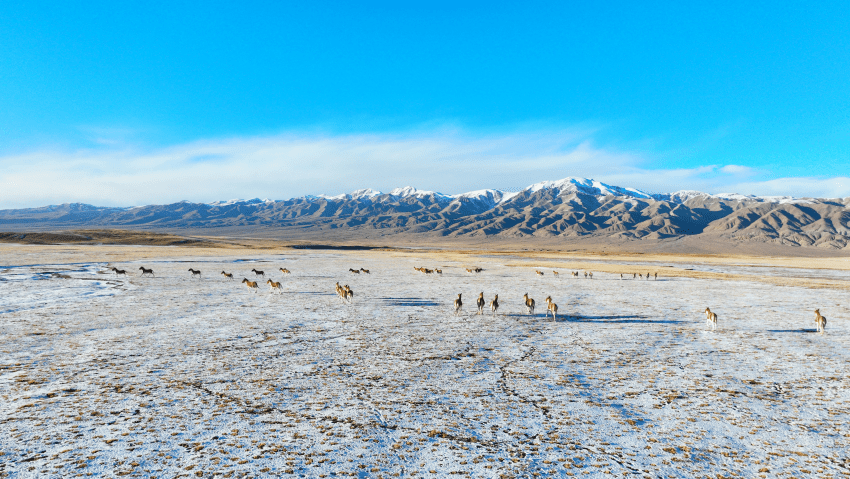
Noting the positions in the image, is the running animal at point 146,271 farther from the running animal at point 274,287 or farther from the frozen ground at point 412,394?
the frozen ground at point 412,394

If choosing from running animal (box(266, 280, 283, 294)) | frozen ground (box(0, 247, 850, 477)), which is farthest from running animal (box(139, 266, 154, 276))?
frozen ground (box(0, 247, 850, 477))

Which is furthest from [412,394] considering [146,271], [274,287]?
[146,271]

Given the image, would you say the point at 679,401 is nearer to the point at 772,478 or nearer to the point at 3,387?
the point at 772,478

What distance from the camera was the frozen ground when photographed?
6.40m

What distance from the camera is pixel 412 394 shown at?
9039 mm

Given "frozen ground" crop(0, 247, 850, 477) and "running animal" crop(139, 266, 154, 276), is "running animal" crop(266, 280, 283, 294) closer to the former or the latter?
"frozen ground" crop(0, 247, 850, 477)

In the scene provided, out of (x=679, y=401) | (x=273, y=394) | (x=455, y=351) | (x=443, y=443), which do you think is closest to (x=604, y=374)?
(x=679, y=401)

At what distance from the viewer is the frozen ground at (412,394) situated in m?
6.40

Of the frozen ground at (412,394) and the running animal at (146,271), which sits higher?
the frozen ground at (412,394)

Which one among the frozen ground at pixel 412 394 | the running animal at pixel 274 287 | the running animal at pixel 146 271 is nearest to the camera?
the frozen ground at pixel 412 394

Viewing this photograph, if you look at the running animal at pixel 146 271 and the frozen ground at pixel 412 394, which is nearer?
the frozen ground at pixel 412 394

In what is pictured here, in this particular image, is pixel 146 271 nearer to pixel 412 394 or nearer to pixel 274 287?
pixel 274 287

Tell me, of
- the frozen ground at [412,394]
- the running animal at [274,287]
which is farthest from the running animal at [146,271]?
the frozen ground at [412,394]

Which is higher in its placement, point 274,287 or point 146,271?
point 274,287
